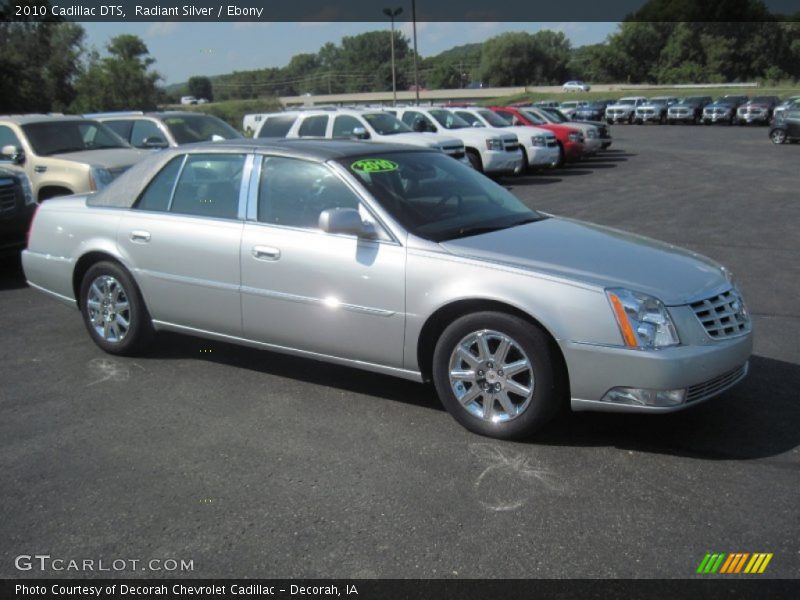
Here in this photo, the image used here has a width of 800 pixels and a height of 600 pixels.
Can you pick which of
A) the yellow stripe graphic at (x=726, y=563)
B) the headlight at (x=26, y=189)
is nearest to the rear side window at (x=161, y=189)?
the headlight at (x=26, y=189)

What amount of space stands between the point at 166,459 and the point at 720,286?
10.4 feet

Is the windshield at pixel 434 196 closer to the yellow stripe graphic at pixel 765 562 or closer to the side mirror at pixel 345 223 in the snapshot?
the side mirror at pixel 345 223

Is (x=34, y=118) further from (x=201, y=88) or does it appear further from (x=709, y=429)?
(x=201, y=88)

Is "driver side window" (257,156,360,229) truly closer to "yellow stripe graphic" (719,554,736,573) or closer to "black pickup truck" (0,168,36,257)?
"yellow stripe graphic" (719,554,736,573)

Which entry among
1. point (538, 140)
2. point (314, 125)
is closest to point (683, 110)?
point (538, 140)

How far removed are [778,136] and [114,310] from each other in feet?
88.9

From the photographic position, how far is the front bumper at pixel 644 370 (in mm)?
3846

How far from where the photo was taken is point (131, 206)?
5.74 m

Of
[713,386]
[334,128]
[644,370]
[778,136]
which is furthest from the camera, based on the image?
[778,136]

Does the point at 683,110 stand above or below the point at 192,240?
above

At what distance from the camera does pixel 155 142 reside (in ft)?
42.6

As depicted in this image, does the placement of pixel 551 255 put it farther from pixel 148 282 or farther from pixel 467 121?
pixel 467 121
